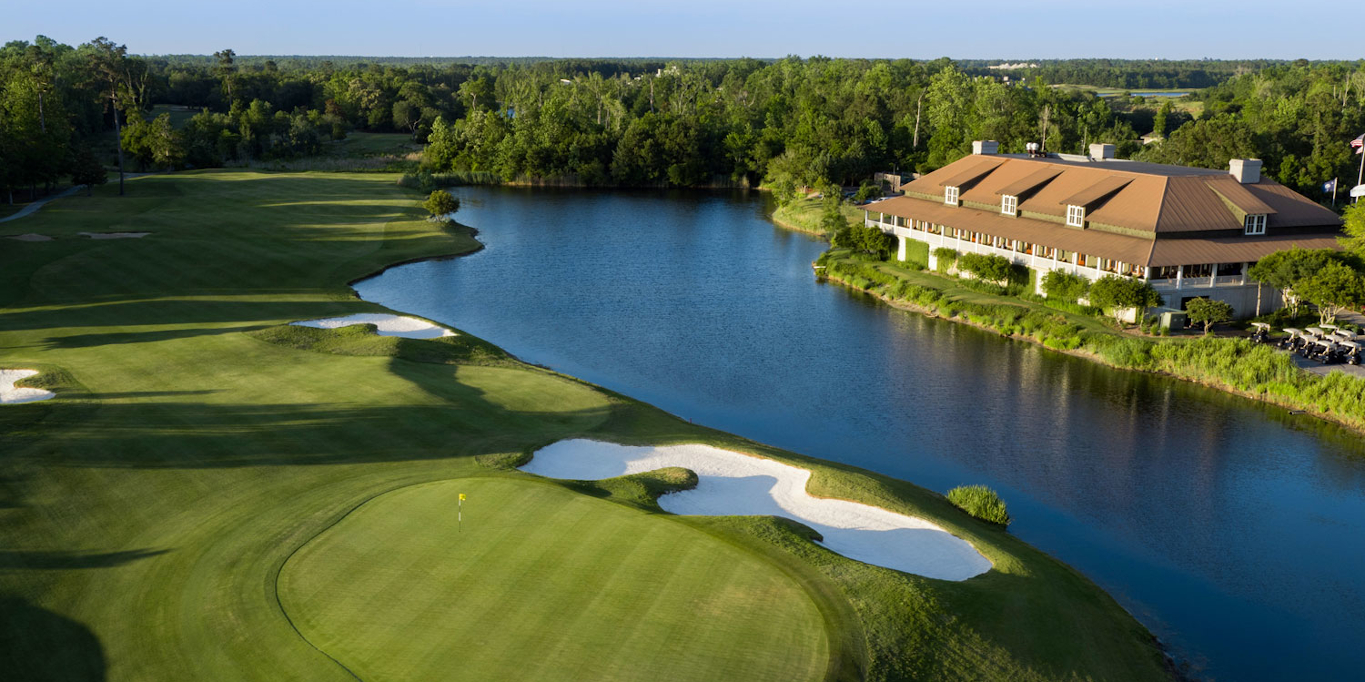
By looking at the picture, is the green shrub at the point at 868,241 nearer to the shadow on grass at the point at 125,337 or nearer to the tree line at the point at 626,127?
the tree line at the point at 626,127

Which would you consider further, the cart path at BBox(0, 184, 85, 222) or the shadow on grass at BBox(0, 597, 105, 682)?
the cart path at BBox(0, 184, 85, 222)

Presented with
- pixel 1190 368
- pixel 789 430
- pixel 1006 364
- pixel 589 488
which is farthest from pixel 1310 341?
pixel 589 488

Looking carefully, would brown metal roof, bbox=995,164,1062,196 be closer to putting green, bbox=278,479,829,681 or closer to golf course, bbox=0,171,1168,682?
golf course, bbox=0,171,1168,682

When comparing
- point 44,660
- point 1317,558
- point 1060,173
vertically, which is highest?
point 1060,173

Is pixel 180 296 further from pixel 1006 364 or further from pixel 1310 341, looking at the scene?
pixel 1310 341

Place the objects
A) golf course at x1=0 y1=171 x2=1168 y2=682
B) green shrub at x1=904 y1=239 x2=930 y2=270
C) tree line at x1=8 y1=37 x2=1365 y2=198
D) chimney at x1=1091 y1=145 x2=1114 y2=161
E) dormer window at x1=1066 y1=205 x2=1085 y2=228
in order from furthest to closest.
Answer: tree line at x1=8 y1=37 x2=1365 y2=198, chimney at x1=1091 y1=145 x2=1114 y2=161, green shrub at x1=904 y1=239 x2=930 y2=270, dormer window at x1=1066 y1=205 x2=1085 y2=228, golf course at x1=0 y1=171 x2=1168 y2=682

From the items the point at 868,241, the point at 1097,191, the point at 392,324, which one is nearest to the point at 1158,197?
the point at 1097,191

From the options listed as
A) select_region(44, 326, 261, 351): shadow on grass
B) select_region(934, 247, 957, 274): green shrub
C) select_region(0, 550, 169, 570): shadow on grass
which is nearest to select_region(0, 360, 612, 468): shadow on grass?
select_region(0, 550, 169, 570): shadow on grass

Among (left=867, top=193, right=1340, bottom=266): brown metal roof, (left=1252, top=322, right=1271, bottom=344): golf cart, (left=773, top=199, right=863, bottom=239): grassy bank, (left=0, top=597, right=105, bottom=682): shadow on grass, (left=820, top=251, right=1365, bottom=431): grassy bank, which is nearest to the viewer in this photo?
(left=0, top=597, right=105, bottom=682): shadow on grass
